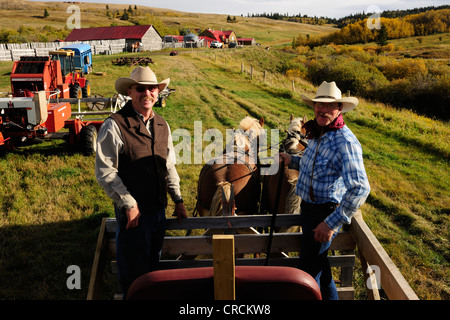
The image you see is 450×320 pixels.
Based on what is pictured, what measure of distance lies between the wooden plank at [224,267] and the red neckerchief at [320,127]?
1.59 m

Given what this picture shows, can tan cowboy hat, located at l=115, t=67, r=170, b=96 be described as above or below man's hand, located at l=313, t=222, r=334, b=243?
above

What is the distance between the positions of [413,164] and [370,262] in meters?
7.92

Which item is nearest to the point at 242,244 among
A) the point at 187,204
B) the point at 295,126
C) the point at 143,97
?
the point at 143,97

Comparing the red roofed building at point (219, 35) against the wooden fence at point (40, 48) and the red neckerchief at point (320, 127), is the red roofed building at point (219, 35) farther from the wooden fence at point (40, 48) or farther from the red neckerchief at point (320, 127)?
the red neckerchief at point (320, 127)

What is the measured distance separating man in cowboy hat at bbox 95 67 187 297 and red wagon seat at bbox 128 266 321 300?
1.00m

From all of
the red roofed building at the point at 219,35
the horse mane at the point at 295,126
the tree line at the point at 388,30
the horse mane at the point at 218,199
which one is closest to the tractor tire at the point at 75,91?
the horse mane at the point at 295,126

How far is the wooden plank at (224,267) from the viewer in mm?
1526

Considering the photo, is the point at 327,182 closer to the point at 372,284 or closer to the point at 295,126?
the point at 372,284

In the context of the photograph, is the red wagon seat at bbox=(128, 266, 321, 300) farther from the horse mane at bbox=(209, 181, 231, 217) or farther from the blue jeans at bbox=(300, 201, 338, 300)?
the horse mane at bbox=(209, 181, 231, 217)

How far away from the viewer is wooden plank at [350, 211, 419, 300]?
7.37ft

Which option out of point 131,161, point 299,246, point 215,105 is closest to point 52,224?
point 131,161

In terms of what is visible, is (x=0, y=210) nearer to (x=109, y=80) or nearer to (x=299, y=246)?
(x=299, y=246)

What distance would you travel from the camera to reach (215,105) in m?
16.1

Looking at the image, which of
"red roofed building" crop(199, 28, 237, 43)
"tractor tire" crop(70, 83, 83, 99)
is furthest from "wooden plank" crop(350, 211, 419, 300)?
"red roofed building" crop(199, 28, 237, 43)
